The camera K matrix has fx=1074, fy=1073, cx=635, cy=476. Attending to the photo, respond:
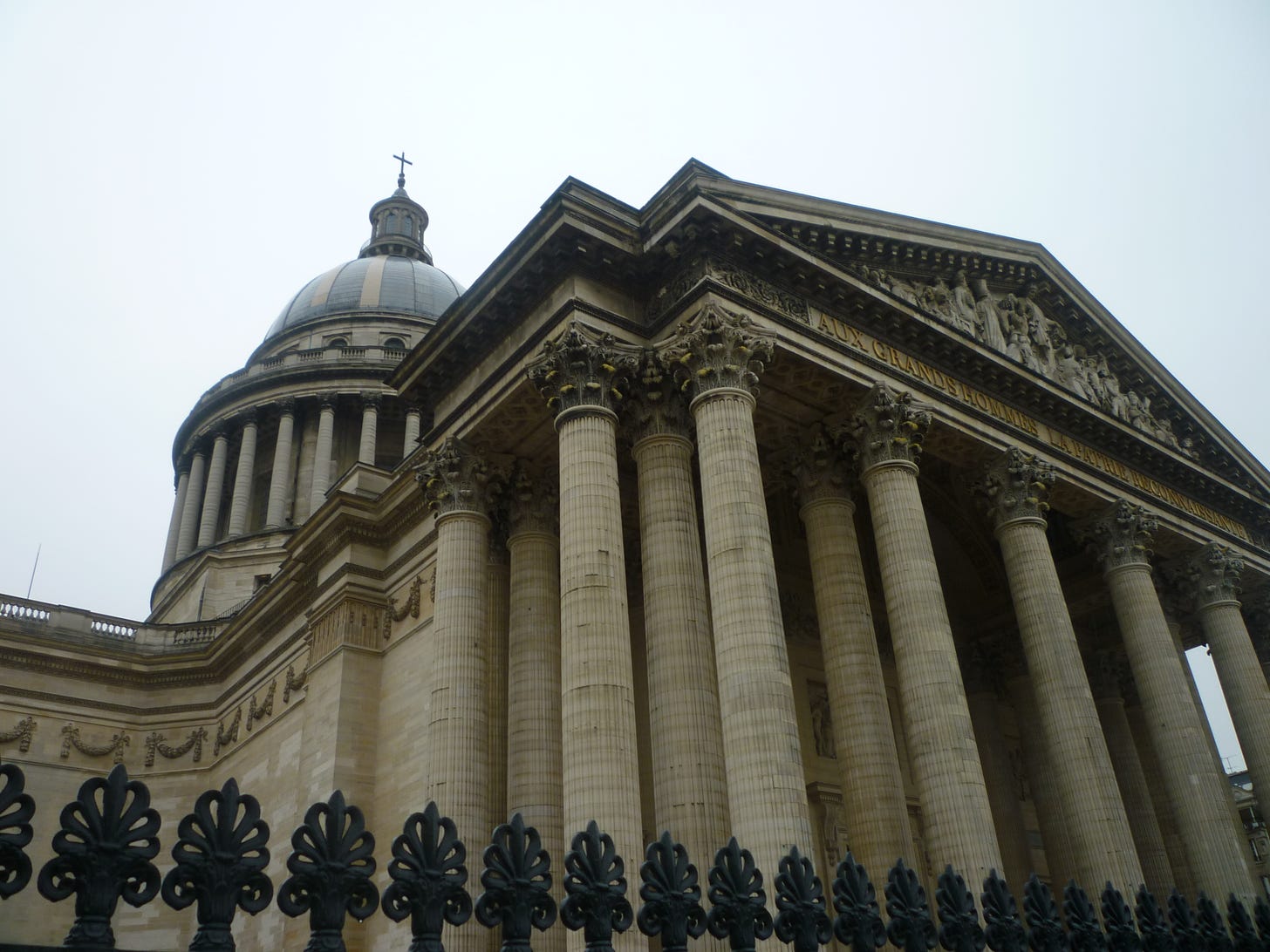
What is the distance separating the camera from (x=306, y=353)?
5419 cm

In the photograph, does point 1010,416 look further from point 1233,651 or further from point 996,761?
point 996,761

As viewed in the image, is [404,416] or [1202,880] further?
[404,416]

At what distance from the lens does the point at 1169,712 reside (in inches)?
949

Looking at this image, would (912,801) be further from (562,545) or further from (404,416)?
(404,416)

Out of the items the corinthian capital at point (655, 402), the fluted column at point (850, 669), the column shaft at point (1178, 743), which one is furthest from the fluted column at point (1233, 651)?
the corinthian capital at point (655, 402)

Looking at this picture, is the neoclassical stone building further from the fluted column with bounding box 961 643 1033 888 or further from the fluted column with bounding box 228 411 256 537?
the fluted column with bounding box 228 411 256 537

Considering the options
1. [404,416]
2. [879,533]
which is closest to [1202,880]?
[879,533]

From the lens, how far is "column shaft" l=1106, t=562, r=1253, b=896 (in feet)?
73.9

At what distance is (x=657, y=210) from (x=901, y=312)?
5.67 m

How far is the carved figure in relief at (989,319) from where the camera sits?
25.1 m

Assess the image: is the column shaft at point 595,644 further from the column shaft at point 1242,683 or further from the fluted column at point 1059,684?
the column shaft at point 1242,683

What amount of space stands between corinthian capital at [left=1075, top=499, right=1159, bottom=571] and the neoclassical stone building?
81 millimetres

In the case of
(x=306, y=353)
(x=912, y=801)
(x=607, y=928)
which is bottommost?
(x=607, y=928)

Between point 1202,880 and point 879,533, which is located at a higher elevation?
point 879,533
